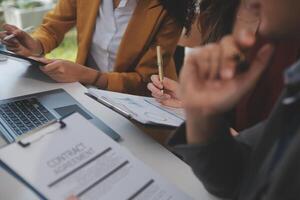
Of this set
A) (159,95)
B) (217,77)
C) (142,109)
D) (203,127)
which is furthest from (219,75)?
(159,95)

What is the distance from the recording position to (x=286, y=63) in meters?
1.10

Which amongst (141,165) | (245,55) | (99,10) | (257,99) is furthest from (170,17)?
(245,55)

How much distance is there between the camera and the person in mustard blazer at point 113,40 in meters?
Result: 1.15

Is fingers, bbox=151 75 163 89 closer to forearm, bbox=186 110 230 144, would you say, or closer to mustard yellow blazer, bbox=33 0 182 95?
mustard yellow blazer, bbox=33 0 182 95

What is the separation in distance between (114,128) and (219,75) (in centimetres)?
45

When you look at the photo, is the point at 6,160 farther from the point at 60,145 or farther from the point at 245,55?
the point at 245,55

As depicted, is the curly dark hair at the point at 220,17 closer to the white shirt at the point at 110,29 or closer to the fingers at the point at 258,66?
the white shirt at the point at 110,29

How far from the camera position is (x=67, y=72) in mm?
1099

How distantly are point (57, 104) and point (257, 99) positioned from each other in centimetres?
61

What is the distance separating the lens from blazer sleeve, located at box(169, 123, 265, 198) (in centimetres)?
63

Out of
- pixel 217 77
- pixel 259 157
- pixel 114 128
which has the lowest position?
pixel 114 128

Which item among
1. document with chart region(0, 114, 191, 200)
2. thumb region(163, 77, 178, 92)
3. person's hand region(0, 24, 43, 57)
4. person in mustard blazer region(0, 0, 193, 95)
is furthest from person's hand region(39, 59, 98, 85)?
document with chart region(0, 114, 191, 200)

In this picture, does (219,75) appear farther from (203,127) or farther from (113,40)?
(113,40)

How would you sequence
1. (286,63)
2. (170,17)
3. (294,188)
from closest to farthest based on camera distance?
(294,188), (286,63), (170,17)
